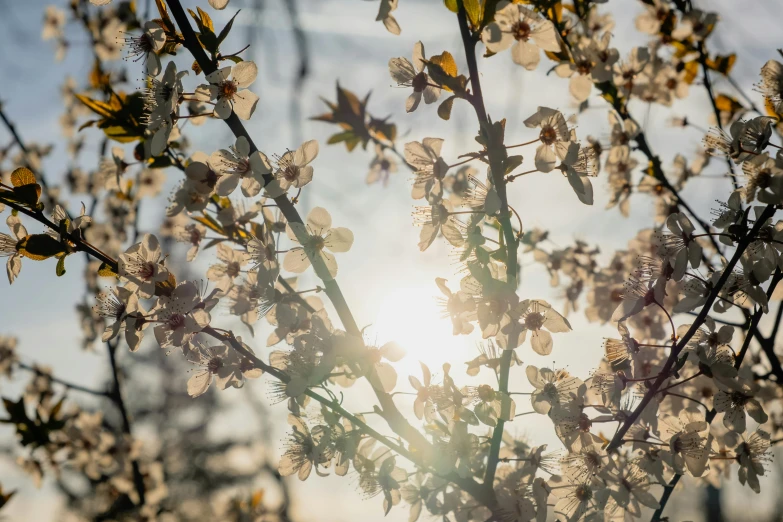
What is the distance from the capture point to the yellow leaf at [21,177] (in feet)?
4.23

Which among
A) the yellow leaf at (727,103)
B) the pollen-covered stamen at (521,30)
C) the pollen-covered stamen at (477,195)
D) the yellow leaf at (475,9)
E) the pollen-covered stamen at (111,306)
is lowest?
the pollen-covered stamen at (111,306)

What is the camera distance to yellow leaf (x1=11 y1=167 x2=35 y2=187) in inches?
50.7

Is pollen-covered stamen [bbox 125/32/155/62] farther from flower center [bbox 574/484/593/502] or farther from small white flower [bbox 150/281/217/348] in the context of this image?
flower center [bbox 574/484/593/502]

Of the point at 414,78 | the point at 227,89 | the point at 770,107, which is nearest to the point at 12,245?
the point at 227,89

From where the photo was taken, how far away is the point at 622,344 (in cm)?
140

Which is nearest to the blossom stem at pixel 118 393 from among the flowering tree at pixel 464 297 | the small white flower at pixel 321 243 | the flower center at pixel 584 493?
the flowering tree at pixel 464 297

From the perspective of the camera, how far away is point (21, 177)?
4.25ft

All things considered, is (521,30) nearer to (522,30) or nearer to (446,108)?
(522,30)

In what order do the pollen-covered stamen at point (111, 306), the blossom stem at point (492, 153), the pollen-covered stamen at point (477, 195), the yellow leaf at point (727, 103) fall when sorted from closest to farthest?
the blossom stem at point (492, 153), the pollen-covered stamen at point (477, 195), the pollen-covered stamen at point (111, 306), the yellow leaf at point (727, 103)

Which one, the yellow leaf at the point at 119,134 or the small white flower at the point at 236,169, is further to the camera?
the yellow leaf at the point at 119,134

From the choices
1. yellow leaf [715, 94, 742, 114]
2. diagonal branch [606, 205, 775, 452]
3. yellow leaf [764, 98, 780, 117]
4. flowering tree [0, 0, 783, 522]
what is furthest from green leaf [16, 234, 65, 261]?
yellow leaf [715, 94, 742, 114]

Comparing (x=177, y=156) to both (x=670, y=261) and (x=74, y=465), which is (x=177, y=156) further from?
(x=74, y=465)

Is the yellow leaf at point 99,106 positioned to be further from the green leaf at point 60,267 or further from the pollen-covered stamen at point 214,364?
the pollen-covered stamen at point 214,364

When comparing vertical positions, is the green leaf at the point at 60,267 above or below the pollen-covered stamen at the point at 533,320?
above
